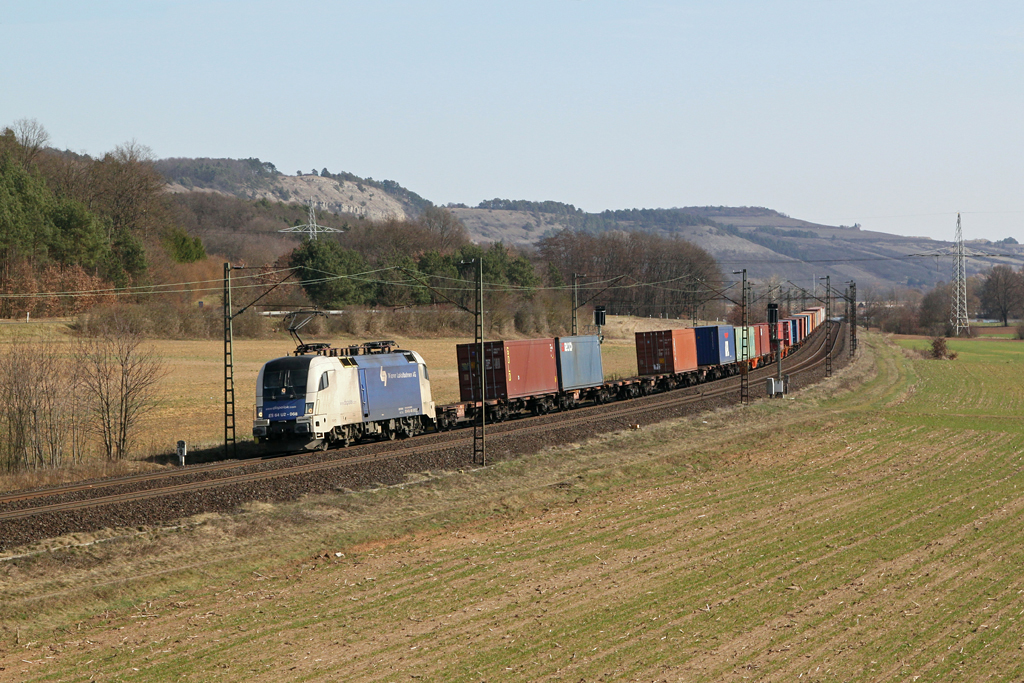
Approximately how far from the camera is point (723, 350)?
2606 inches

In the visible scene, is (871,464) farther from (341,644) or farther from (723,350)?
(723,350)

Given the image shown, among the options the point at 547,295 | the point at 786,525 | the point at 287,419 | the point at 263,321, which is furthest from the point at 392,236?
the point at 786,525

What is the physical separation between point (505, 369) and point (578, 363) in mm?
7465

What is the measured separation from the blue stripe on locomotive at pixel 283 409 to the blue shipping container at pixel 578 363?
17.3 metres

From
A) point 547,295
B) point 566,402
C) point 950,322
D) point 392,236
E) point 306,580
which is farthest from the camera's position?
point 950,322

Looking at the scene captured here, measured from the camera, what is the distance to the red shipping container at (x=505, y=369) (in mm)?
41688

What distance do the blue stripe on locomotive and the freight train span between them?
0.12 feet

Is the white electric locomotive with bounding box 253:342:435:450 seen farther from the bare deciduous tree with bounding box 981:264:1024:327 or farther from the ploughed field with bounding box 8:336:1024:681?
the bare deciduous tree with bounding box 981:264:1024:327

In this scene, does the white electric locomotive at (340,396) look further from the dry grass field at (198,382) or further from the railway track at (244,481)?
the dry grass field at (198,382)

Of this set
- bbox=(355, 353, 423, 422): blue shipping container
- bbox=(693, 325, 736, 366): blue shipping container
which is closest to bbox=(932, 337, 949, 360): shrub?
bbox=(693, 325, 736, 366): blue shipping container

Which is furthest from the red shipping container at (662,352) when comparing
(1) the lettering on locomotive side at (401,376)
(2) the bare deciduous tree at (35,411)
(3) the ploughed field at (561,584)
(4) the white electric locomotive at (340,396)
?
(2) the bare deciduous tree at (35,411)

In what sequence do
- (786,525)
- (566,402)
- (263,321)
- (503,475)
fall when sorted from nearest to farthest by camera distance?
1. (786,525)
2. (503,475)
3. (566,402)
4. (263,321)

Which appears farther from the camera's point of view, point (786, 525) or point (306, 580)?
point (786, 525)

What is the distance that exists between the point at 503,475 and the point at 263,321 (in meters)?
63.9
